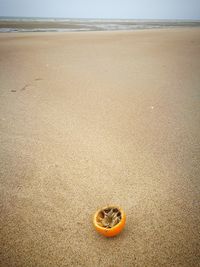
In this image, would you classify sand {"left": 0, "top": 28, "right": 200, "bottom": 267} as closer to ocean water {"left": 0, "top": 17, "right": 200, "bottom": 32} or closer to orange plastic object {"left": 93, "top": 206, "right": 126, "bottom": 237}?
orange plastic object {"left": 93, "top": 206, "right": 126, "bottom": 237}

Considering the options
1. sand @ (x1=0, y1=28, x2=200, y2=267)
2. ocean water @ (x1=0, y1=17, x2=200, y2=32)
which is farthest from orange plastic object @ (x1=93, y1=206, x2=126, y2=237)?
ocean water @ (x1=0, y1=17, x2=200, y2=32)

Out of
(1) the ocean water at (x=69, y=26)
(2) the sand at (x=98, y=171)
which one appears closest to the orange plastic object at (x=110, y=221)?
(2) the sand at (x=98, y=171)

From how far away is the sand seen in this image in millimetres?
1460

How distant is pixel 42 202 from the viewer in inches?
70.7

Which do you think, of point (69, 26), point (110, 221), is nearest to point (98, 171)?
point (110, 221)

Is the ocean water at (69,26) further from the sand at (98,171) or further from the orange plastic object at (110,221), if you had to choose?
the orange plastic object at (110,221)

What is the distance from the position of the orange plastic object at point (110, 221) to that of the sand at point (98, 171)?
0.10 meters

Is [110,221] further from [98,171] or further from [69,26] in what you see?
[69,26]

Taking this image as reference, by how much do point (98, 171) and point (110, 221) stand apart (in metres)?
0.65

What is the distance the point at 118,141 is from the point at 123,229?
1202mm

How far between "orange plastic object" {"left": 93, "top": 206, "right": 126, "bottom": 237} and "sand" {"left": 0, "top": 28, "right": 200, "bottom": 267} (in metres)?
0.10

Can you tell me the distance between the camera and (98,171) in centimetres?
212

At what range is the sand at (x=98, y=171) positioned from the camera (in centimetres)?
146

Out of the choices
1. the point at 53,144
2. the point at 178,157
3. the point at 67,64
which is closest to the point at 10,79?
the point at 67,64
